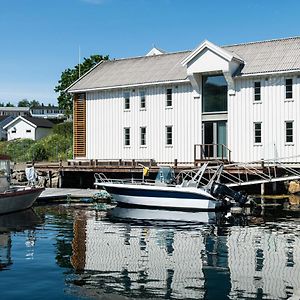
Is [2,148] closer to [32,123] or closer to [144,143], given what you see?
[32,123]

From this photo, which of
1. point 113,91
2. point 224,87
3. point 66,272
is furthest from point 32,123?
point 66,272

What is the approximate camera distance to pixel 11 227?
23.3m

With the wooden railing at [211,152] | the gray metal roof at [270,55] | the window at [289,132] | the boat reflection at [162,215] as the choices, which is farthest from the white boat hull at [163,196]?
the gray metal roof at [270,55]

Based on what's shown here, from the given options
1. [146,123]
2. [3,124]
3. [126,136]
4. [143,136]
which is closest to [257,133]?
[146,123]

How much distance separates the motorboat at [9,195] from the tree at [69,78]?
45.8 metres

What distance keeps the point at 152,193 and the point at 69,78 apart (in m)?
54.1

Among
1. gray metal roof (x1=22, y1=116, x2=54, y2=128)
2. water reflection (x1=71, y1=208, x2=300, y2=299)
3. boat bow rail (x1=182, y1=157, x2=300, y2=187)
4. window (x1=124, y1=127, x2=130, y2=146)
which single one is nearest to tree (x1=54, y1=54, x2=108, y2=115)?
gray metal roof (x1=22, y1=116, x2=54, y2=128)

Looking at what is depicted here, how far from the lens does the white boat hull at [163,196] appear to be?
28.1 m

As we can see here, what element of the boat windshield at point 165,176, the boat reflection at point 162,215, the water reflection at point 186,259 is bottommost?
the water reflection at point 186,259

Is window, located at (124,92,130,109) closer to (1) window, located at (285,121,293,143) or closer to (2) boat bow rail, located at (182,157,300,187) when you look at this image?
(2) boat bow rail, located at (182,157,300,187)

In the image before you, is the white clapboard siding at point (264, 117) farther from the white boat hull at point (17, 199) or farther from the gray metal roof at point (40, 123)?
the gray metal roof at point (40, 123)

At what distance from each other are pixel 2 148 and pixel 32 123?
1500 centimetres

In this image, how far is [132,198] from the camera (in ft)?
98.5

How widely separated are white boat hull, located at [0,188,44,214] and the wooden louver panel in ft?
51.8
